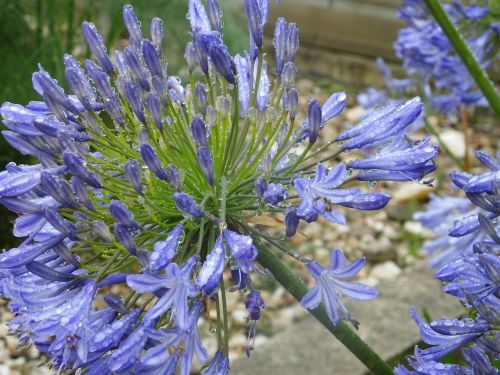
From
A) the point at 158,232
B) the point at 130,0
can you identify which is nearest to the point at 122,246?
the point at 158,232

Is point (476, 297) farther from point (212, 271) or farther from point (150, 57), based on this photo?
point (150, 57)

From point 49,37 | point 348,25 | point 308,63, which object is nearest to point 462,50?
point 49,37

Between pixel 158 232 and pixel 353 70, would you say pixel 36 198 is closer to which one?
pixel 158 232

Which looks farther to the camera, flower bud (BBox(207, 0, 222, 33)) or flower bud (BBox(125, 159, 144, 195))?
flower bud (BBox(207, 0, 222, 33))

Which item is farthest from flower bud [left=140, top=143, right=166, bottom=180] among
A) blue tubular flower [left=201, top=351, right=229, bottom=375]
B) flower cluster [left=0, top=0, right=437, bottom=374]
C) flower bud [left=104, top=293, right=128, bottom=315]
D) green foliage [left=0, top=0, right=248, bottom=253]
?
green foliage [left=0, top=0, right=248, bottom=253]

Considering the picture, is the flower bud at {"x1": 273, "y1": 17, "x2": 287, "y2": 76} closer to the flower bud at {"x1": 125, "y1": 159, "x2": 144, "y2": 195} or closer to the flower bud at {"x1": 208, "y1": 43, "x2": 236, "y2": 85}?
the flower bud at {"x1": 208, "y1": 43, "x2": 236, "y2": 85}

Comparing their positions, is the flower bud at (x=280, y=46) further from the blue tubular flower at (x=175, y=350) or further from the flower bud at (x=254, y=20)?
the blue tubular flower at (x=175, y=350)
